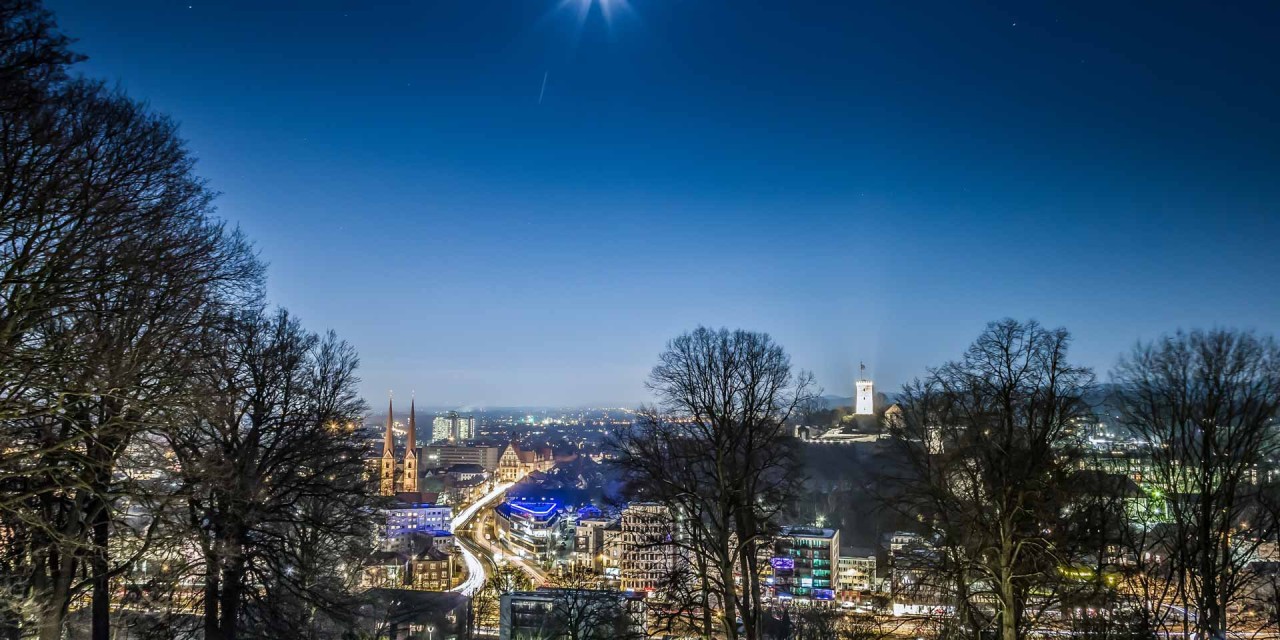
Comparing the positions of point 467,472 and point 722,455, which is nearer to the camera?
point 722,455

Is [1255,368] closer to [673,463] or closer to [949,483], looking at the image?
[949,483]

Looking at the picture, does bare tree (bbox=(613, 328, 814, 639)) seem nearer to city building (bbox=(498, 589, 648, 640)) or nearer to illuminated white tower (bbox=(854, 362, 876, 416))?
city building (bbox=(498, 589, 648, 640))

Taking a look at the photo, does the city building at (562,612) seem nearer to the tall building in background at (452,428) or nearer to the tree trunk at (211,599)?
the tree trunk at (211,599)

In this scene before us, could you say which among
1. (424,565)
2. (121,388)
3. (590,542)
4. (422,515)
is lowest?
(422,515)

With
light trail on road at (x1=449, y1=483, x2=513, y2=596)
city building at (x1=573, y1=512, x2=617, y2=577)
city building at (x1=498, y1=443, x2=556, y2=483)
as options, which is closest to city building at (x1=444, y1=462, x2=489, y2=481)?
city building at (x1=498, y1=443, x2=556, y2=483)

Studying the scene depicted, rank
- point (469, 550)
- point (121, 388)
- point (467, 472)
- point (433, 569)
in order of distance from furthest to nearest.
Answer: point (467, 472) → point (469, 550) → point (433, 569) → point (121, 388)

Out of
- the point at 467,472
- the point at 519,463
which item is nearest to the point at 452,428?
the point at 519,463

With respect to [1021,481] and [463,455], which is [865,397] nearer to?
[463,455]
